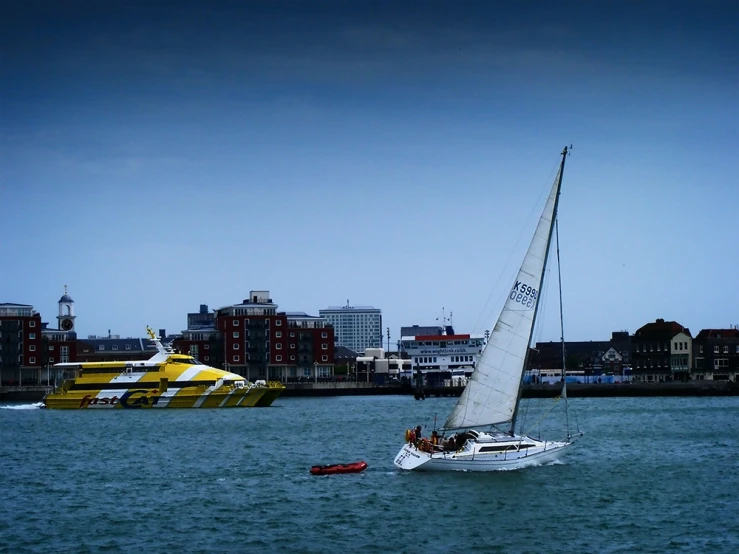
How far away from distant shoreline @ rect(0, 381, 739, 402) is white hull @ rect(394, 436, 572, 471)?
99470mm

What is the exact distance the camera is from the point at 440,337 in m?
185

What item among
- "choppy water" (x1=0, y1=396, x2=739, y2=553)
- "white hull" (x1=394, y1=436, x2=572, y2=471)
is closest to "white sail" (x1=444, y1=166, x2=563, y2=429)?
"white hull" (x1=394, y1=436, x2=572, y2=471)

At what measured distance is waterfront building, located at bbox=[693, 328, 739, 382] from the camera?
535 feet

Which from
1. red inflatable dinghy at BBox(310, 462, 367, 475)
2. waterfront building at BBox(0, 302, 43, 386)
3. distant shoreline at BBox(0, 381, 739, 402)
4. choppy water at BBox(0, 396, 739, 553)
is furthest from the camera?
waterfront building at BBox(0, 302, 43, 386)

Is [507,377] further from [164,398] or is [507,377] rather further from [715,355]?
[715,355]

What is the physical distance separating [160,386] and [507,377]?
65.1 m

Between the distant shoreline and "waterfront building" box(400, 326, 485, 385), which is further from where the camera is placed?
"waterfront building" box(400, 326, 485, 385)

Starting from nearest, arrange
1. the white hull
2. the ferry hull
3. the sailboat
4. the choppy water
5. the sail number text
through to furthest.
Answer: the choppy water, the white hull, the sailboat, the sail number text, the ferry hull

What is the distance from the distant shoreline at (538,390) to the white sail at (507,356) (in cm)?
9981

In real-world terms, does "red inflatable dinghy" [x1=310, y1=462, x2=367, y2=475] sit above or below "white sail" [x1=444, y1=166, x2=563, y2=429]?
below

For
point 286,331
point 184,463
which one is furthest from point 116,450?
point 286,331

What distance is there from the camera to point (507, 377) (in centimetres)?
4397

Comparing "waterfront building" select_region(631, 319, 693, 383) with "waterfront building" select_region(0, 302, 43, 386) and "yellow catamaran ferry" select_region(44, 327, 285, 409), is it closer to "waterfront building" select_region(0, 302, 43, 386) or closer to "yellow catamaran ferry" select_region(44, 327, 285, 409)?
"yellow catamaran ferry" select_region(44, 327, 285, 409)

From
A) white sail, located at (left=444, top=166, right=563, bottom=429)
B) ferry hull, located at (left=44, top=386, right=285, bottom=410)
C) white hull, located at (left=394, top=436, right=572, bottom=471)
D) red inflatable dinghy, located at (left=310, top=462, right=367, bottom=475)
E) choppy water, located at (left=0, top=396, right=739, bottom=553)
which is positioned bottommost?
choppy water, located at (left=0, top=396, right=739, bottom=553)
